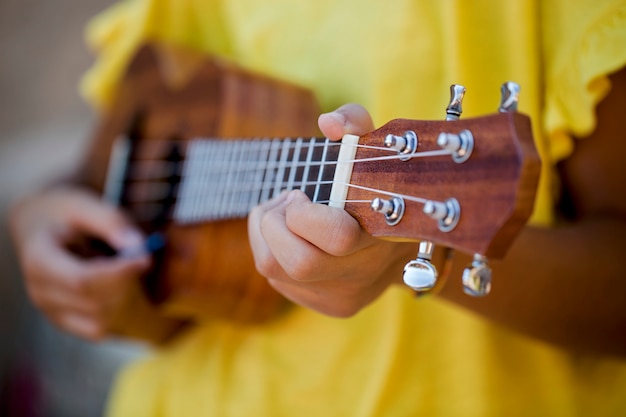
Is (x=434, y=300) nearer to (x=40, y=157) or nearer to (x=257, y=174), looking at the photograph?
(x=257, y=174)

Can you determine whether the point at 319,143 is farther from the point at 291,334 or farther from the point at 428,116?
the point at 291,334

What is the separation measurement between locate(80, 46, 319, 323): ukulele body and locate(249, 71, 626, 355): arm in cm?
23

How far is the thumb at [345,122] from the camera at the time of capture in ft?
1.51

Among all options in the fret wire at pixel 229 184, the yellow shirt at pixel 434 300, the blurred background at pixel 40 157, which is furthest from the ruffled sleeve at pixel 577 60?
the blurred background at pixel 40 157

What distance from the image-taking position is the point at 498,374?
66cm

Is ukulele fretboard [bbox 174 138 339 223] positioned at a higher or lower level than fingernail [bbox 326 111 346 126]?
lower

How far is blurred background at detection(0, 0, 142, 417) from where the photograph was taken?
5.03ft

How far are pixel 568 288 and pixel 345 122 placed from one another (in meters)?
0.29

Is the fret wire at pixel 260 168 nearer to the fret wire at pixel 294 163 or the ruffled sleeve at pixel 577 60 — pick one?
the fret wire at pixel 294 163

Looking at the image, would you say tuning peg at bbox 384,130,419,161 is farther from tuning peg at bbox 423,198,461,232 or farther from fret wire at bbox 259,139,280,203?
fret wire at bbox 259,139,280,203

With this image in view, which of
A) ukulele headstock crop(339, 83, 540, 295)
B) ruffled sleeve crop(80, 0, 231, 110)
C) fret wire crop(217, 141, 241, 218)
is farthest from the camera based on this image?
ruffled sleeve crop(80, 0, 231, 110)

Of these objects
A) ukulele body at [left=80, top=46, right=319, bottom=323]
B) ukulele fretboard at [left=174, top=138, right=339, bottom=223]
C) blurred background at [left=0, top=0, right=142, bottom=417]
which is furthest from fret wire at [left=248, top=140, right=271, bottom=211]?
blurred background at [left=0, top=0, right=142, bottom=417]

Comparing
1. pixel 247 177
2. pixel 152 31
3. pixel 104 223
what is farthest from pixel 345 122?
pixel 152 31

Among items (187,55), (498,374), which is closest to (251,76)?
(187,55)
